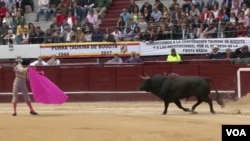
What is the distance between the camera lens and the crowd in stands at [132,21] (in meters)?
21.2

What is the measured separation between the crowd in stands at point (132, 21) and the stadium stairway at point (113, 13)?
0.21m

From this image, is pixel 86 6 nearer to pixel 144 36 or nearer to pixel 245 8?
pixel 144 36

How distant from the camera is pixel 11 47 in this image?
24.1 metres

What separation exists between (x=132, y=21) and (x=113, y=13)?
94.1 inches

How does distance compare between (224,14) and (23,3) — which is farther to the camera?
(23,3)

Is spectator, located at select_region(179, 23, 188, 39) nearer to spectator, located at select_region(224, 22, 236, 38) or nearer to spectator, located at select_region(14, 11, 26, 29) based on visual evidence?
spectator, located at select_region(224, 22, 236, 38)

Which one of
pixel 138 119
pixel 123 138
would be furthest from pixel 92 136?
pixel 138 119

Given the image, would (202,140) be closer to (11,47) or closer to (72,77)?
(72,77)

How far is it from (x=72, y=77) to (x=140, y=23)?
9.45ft

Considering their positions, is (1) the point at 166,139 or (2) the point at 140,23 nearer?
(1) the point at 166,139

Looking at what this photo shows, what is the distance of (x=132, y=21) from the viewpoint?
75.9 feet

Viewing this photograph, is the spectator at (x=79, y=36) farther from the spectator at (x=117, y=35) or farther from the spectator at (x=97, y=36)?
the spectator at (x=117, y=35)

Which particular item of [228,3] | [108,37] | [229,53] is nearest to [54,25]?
[108,37]

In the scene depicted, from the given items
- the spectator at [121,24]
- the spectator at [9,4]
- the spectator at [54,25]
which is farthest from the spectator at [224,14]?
the spectator at [9,4]
